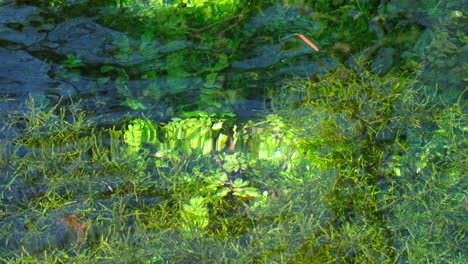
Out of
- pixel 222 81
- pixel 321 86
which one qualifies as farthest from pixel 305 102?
pixel 222 81

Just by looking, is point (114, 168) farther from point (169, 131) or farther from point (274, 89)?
point (274, 89)

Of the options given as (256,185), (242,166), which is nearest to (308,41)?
(242,166)

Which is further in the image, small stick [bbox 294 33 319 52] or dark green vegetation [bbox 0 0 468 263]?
small stick [bbox 294 33 319 52]

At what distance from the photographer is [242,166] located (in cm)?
269

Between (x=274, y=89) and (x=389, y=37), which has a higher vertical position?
(x=389, y=37)

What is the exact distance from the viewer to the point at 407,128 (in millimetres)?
2760

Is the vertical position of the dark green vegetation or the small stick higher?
the small stick

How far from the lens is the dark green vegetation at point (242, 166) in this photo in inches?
90.9

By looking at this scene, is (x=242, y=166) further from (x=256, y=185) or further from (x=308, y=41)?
(x=308, y=41)

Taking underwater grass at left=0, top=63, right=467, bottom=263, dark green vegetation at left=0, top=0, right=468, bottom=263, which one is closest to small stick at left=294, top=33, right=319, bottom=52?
dark green vegetation at left=0, top=0, right=468, bottom=263

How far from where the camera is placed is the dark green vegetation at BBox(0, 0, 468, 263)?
7.57 feet

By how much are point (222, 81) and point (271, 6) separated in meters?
0.76

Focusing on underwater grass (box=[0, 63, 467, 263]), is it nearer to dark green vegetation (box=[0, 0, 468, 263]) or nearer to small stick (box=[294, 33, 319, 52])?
dark green vegetation (box=[0, 0, 468, 263])

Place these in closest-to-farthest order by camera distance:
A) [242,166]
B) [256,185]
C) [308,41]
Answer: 1. [256,185]
2. [242,166]
3. [308,41]
